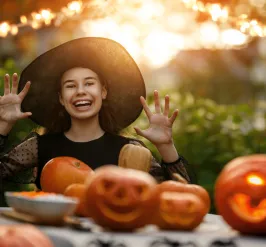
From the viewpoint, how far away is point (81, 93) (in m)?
4.14

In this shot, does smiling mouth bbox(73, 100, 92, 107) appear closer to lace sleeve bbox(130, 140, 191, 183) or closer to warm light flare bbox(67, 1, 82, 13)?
lace sleeve bbox(130, 140, 191, 183)

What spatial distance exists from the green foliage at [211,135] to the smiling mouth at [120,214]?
3.38 meters

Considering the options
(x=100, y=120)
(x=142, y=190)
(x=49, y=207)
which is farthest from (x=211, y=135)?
(x=49, y=207)

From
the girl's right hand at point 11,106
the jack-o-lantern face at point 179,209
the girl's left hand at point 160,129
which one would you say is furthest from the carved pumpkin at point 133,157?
the girl's right hand at point 11,106

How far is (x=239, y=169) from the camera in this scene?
2.86m

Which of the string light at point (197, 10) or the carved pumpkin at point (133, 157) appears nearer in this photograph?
the carved pumpkin at point (133, 157)

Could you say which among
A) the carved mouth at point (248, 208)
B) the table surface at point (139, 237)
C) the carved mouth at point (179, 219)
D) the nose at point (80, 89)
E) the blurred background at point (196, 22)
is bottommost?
the table surface at point (139, 237)

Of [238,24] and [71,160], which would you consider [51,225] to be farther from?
[238,24]

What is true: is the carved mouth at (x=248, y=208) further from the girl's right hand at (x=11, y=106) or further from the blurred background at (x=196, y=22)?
the blurred background at (x=196, y=22)

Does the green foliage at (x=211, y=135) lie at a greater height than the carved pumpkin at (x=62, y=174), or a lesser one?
greater

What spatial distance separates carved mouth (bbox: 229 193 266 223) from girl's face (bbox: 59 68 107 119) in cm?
155

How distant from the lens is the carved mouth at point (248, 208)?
278cm

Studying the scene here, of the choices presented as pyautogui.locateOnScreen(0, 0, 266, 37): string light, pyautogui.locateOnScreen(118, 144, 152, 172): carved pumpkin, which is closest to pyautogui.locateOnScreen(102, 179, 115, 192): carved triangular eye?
pyautogui.locateOnScreen(118, 144, 152, 172): carved pumpkin

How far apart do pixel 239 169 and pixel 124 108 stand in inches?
69.7
